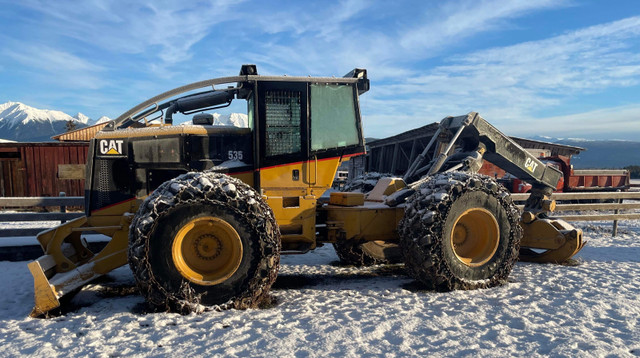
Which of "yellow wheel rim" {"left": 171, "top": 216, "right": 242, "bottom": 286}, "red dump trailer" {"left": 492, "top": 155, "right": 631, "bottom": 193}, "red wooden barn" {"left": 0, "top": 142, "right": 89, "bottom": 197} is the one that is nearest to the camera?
"yellow wheel rim" {"left": 171, "top": 216, "right": 242, "bottom": 286}

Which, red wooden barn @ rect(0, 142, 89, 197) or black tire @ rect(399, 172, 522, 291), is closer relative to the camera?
black tire @ rect(399, 172, 522, 291)

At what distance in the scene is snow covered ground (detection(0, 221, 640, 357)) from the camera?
3.42m

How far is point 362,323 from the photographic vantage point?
398cm

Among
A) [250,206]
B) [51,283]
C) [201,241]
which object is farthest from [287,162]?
[51,283]

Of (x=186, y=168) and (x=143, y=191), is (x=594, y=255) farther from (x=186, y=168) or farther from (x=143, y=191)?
(x=143, y=191)

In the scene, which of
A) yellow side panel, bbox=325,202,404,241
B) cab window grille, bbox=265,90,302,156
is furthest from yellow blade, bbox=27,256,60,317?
yellow side panel, bbox=325,202,404,241

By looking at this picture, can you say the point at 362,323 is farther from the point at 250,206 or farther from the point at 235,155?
the point at 235,155

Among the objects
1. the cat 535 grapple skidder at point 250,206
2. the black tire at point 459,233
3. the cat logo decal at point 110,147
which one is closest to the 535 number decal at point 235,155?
the cat 535 grapple skidder at point 250,206

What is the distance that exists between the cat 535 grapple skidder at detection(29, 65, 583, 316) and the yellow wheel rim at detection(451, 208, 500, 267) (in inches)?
0.6

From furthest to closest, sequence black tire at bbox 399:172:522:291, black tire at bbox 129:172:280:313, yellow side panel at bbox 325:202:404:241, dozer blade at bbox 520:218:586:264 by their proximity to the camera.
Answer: dozer blade at bbox 520:218:586:264
yellow side panel at bbox 325:202:404:241
black tire at bbox 399:172:522:291
black tire at bbox 129:172:280:313

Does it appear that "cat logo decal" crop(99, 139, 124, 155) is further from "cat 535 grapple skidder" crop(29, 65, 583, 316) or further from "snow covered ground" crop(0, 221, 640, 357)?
"snow covered ground" crop(0, 221, 640, 357)

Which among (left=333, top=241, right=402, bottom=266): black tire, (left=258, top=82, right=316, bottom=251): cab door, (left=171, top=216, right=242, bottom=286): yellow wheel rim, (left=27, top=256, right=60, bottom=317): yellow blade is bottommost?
(left=333, top=241, right=402, bottom=266): black tire

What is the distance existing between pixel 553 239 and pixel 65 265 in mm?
6960

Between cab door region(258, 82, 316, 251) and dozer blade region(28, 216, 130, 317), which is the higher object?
cab door region(258, 82, 316, 251)
